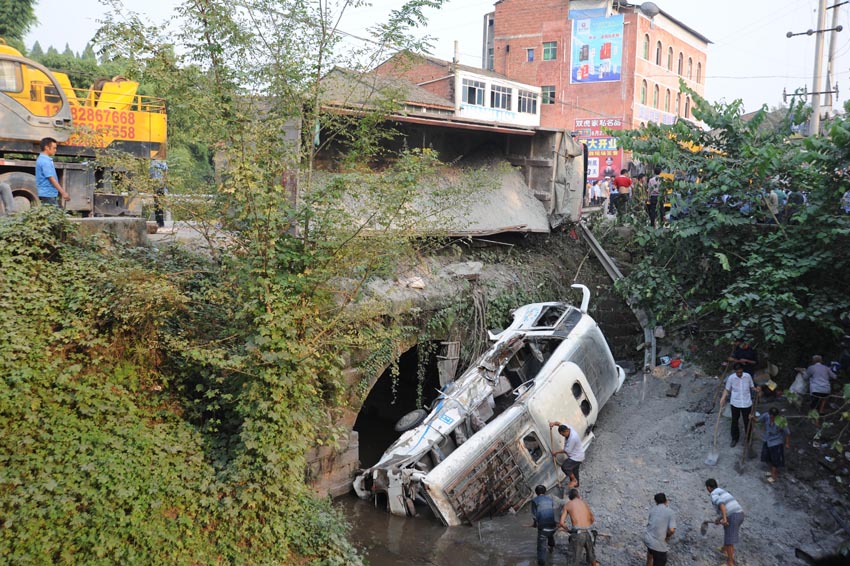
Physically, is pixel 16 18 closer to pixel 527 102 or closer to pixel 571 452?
pixel 527 102

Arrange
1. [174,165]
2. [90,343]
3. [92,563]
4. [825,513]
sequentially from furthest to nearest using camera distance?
[825,513] < [174,165] < [90,343] < [92,563]

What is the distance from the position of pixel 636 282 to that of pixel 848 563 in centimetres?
638

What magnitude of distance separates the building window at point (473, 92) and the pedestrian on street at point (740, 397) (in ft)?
88.9

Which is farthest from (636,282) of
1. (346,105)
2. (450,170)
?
(346,105)

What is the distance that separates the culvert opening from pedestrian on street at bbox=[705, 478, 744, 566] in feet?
20.4

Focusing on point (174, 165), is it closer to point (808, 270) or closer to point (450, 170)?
point (450, 170)

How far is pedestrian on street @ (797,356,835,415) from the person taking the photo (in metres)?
10.6

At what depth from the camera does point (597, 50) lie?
39.8 meters

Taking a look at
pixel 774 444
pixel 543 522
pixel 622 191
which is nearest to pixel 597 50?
pixel 622 191

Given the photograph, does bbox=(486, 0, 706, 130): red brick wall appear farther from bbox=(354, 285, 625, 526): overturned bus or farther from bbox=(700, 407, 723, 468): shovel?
bbox=(700, 407, 723, 468): shovel

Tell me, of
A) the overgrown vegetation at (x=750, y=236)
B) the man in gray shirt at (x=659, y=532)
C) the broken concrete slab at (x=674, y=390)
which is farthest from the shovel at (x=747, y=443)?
the man in gray shirt at (x=659, y=532)

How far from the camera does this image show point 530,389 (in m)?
11.1

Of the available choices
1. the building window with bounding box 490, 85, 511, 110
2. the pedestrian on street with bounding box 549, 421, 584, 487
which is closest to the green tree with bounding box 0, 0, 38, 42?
the building window with bounding box 490, 85, 511, 110

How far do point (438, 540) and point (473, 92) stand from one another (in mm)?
29929
